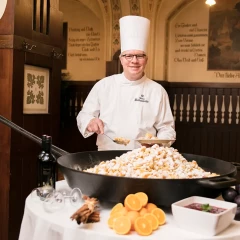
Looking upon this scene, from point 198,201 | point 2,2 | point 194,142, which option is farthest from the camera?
point 194,142

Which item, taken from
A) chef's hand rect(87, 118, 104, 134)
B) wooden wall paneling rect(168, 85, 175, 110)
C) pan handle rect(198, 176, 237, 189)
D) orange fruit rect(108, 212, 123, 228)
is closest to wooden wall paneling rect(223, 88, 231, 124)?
wooden wall paneling rect(168, 85, 175, 110)

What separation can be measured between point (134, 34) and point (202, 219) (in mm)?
2054

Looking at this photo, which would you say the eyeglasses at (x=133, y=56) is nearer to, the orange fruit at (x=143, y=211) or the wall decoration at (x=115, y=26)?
the orange fruit at (x=143, y=211)

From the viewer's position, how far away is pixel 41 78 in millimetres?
3871

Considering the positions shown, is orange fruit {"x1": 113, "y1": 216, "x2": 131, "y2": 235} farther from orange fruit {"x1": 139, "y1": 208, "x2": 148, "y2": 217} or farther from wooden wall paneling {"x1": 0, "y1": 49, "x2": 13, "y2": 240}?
wooden wall paneling {"x1": 0, "y1": 49, "x2": 13, "y2": 240}

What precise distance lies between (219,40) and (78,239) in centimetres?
693

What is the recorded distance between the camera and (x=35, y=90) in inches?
149

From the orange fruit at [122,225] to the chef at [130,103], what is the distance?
158 cm

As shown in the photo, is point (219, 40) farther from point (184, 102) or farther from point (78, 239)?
point (78, 239)

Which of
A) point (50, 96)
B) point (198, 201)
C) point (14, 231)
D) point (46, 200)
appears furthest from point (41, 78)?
point (198, 201)

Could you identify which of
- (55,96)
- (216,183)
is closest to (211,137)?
(55,96)

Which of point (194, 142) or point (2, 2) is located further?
point (194, 142)

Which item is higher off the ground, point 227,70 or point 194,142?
point 227,70

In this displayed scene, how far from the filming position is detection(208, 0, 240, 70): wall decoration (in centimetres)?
769
